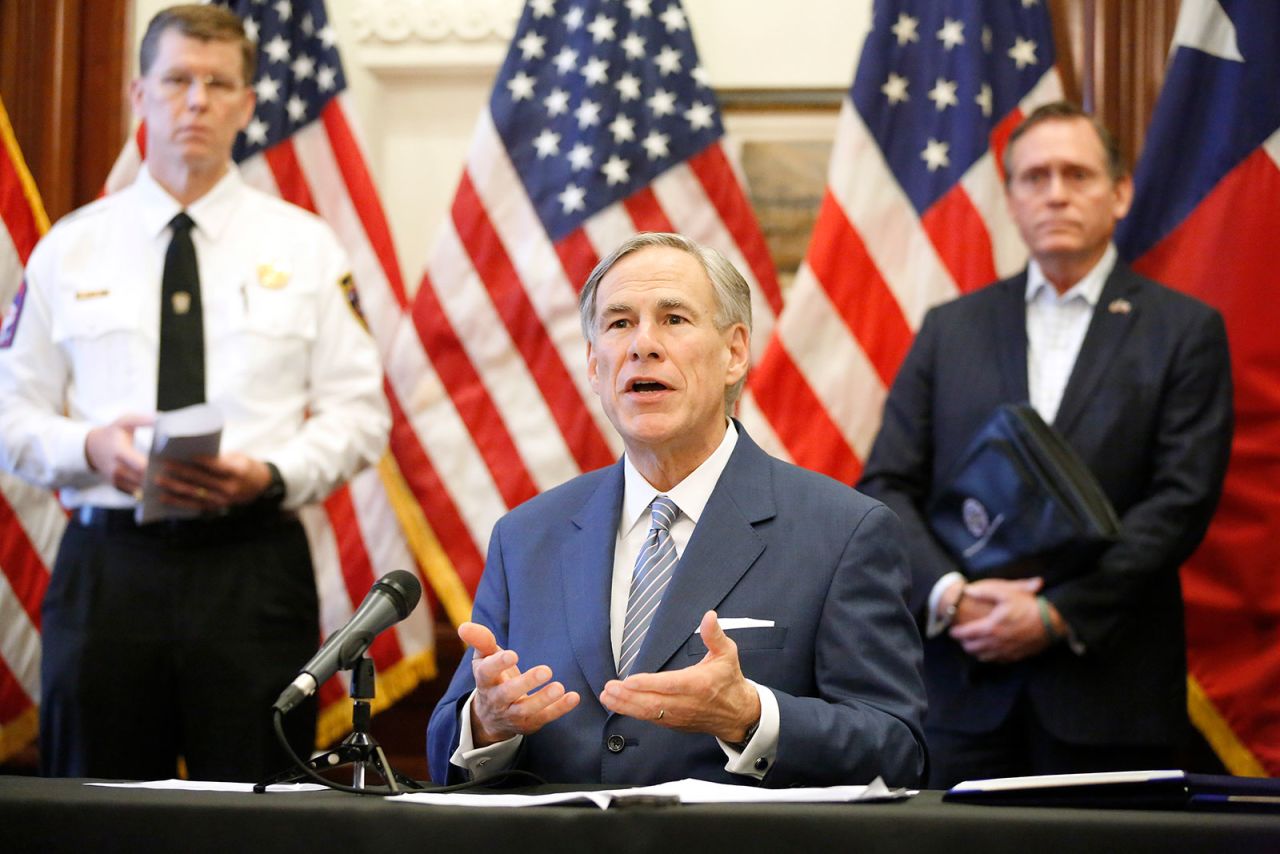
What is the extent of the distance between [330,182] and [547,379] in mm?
904

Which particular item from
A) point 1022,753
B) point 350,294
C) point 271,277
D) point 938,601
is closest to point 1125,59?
point 938,601

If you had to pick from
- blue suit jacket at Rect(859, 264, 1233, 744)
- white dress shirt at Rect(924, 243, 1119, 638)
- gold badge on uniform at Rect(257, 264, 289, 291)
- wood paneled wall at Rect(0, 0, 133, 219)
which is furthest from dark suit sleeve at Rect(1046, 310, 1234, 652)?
wood paneled wall at Rect(0, 0, 133, 219)

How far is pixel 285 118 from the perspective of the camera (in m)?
4.16

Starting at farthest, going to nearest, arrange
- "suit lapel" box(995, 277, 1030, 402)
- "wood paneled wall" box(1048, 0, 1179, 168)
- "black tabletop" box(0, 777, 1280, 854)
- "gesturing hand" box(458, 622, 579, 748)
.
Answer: "wood paneled wall" box(1048, 0, 1179, 168) < "suit lapel" box(995, 277, 1030, 402) < "gesturing hand" box(458, 622, 579, 748) < "black tabletop" box(0, 777, 1280, 854)

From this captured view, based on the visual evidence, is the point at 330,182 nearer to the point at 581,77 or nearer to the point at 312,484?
the point at 581,77

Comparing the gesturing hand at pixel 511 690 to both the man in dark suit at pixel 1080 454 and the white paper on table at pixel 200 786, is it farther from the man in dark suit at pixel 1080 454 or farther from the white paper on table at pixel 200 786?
the man in dark suit at pixel 1080 454

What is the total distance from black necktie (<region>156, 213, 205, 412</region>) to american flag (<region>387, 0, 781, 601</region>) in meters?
0.78

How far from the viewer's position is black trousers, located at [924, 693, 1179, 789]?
3.04m

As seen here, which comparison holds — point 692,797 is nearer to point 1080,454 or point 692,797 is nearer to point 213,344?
point 1080,454

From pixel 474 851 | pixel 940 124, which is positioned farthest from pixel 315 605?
pixel 940 124

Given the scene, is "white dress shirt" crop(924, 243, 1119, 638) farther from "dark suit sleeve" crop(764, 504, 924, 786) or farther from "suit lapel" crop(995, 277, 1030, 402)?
→ "dark suit sleeve" crop(764, 504, 924, 786)

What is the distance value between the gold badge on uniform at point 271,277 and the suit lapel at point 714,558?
1.64 metres

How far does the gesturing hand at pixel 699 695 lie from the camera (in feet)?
5.77

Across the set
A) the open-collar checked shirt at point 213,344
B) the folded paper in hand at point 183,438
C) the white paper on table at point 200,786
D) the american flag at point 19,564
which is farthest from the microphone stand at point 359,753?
the american flag at point 19,564
